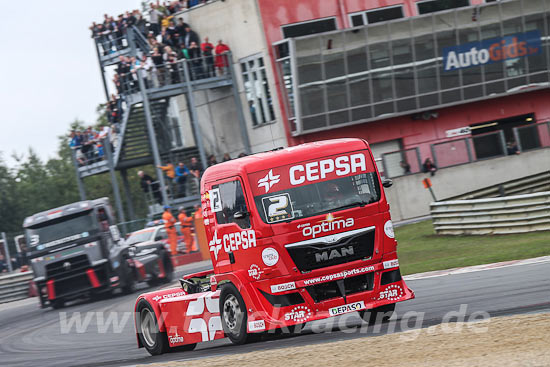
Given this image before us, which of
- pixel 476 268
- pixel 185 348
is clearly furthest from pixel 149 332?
pixel 476 268

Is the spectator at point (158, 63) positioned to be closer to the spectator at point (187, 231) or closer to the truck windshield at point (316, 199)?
the spectator at point (187, 231)

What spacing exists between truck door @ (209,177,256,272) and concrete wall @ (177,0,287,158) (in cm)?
2188

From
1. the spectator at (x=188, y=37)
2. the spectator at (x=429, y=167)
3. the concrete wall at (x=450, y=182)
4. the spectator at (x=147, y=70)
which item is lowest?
the concrete wall at (x=450, y=182)

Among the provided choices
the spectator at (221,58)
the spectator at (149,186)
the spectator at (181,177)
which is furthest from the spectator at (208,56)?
the spectator at (149,186)

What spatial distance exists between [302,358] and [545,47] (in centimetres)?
3007

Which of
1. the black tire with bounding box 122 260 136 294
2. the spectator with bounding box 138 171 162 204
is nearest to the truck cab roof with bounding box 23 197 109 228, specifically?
the black tire with bounding box 122 260 136 294

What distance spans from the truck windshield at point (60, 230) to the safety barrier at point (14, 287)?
22.1 ft

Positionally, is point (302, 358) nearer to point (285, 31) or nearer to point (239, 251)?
point (239, 251)

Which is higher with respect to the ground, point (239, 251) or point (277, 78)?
point (277, 78)

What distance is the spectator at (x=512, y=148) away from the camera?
3462 centimetres

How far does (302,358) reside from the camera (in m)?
8.88

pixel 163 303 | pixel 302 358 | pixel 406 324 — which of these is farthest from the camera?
pixel 163 303

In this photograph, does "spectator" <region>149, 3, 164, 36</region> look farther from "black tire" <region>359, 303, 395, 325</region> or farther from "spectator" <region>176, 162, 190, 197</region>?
"black tire" <region>359, 303, 395, 325</region>

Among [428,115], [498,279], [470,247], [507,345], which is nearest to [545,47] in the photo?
[428,115]
